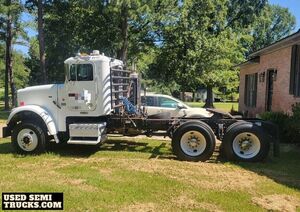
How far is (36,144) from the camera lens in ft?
33.5

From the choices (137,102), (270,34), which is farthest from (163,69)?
(270,34)

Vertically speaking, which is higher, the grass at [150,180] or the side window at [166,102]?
the side window at [166,102]

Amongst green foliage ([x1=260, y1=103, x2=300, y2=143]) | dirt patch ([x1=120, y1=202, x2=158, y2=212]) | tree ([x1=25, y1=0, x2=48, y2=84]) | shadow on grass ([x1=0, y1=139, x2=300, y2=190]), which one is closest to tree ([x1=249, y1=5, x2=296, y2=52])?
tree ([x1=25, y1=0, x2=48, y2=84])

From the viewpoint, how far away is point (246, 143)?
979 centimetres

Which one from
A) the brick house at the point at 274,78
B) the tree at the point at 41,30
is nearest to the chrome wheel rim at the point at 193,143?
the brick house at the point at 274,78

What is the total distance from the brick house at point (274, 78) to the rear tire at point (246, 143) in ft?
12.2

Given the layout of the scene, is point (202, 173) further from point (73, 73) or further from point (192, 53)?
point (192, 53)

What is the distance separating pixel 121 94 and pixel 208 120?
2664mm

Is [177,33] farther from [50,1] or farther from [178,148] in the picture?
[178,148]

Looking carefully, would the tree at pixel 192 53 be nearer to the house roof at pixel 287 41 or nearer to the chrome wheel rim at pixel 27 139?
the house roof at pixel 287 41

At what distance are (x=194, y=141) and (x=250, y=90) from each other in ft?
40.4

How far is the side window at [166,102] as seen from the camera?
14.8 m

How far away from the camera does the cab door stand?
10.2 metres

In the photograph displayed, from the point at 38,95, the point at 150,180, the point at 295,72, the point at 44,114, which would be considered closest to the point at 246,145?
the point at 150,180
